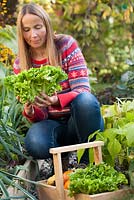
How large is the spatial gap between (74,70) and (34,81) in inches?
17.6

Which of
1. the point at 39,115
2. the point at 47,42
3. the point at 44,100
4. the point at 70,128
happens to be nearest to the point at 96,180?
the point at 44,100

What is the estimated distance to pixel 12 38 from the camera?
4.84m

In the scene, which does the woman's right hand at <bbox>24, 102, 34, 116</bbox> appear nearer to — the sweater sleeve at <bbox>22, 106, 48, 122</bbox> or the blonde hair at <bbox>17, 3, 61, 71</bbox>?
the sweater sleeve at <bbox>22, 106, 48, 122</bbox>

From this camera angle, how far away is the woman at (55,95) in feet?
10.3

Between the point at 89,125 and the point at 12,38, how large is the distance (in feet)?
6.40

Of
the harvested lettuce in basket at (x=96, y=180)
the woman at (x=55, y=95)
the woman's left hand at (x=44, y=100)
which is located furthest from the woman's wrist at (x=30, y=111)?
the harvested lettuce in basket at (x=96, y=180)

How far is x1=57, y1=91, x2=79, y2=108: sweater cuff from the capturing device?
3.13m

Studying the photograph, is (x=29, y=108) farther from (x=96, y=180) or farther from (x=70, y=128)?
(x=96, y=180)

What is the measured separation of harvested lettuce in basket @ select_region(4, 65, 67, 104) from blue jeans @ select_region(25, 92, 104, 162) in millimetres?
260

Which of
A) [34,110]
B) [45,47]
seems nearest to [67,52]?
[45,47]

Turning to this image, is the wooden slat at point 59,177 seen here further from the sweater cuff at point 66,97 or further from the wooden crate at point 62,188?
the sweater cuff at point 66,97

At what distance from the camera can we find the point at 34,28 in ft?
10.6

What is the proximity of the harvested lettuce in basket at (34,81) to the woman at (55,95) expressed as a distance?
165 mm

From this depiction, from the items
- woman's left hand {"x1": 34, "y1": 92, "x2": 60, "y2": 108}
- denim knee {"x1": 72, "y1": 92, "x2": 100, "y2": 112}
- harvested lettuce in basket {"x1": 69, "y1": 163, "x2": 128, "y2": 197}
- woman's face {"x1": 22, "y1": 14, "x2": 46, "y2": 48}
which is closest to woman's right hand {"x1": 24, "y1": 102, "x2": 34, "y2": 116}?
woman's left hand {"x1": 34, "y1": 92, "x2": 60, "y2": 108}
